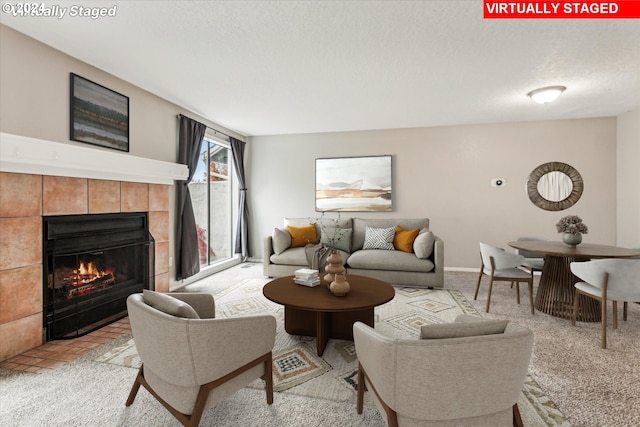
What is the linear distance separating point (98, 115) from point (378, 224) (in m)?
3.90

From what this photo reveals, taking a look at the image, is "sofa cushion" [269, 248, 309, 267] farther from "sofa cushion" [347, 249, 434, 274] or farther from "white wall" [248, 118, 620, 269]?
"white wall" [248, 118, 620, 269]

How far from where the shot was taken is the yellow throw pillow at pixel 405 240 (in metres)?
4.62

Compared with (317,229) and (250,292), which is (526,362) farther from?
(317,229)

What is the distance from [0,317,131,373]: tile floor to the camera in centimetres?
230

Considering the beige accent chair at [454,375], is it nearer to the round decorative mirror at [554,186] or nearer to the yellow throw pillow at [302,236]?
the yellow throw pillow at [302,236]

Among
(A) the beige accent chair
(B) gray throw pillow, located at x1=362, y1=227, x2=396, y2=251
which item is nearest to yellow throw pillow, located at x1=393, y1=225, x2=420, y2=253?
(B) gray throw pillow, located at x1=362, y1=227, x2=396, y2=251

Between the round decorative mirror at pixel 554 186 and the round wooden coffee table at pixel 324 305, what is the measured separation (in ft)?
12.8

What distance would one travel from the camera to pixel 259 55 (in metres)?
2.89

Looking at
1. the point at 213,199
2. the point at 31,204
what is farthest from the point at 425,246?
the point at 31,204

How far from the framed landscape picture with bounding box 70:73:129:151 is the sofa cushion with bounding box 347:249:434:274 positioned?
126 inches

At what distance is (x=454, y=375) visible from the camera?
1198mm

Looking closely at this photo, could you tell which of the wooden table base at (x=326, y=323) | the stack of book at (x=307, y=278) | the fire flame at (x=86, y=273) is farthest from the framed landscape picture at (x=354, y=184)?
the fire flame at (x=86, y=273)

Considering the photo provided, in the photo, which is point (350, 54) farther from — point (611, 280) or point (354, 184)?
point (354, 184)

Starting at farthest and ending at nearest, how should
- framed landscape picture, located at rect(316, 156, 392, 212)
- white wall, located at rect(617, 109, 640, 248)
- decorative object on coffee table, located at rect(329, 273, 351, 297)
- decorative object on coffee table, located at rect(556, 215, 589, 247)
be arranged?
1. framed landscape picture, located at rect(316, 156, 392, 212)
2. white wall, located at rect(617, 109, 640, 248)
3. decorative object on coffee table, located at rect(556, 215, 589, 247)
4. decorative object on coffee table, located at rect(329, 273, 351, 297)
